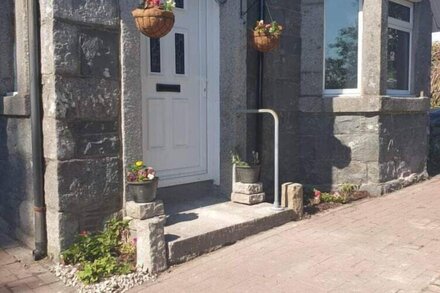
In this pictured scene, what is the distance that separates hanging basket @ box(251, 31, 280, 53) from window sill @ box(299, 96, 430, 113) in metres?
1.32

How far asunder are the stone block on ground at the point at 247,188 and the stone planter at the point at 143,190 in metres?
1.39

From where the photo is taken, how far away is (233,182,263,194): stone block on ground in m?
5.42

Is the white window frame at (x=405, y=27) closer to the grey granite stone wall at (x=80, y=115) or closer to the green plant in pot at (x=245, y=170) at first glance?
the green plant in pot at (x=245, y=170)

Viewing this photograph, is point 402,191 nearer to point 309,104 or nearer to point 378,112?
point 378,112

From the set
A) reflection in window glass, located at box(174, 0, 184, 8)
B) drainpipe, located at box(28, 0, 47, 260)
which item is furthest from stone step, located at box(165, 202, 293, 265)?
reflection in window glass, located at box(174, 0, 184, 8)

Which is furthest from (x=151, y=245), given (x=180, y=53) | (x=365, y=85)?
(x=365, y=85)

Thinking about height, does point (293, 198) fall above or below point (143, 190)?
below

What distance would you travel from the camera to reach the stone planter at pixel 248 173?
17.9 feet

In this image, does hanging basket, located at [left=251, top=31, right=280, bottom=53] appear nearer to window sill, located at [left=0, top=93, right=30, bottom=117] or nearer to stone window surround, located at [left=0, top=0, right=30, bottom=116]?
stone window surround, located at [left=0, top=0, right=30, bottom=116]

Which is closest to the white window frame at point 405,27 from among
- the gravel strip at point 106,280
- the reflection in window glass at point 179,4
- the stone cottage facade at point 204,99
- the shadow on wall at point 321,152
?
the stone cottage facade at point 204,99

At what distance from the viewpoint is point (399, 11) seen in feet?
23.4

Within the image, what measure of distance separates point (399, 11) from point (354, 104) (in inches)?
72.6

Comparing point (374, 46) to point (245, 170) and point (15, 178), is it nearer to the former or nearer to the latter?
point (245, 170)

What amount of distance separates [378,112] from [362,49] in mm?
905
